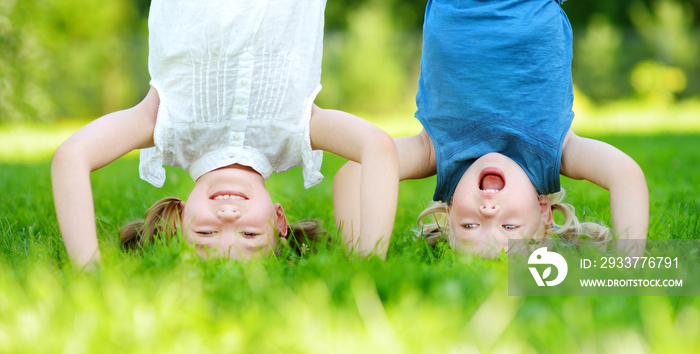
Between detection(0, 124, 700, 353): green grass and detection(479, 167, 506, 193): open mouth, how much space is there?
363mm

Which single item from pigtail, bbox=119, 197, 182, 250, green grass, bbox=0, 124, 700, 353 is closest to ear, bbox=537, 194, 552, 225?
green grass, bbox=0, 124, 700, 353

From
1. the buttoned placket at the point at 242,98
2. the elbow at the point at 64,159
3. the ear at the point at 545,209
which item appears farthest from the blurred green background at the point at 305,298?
the buttoned placket at the point at 242,98

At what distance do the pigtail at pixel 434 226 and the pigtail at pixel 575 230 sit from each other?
446 millimetres

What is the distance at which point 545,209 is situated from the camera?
298cm

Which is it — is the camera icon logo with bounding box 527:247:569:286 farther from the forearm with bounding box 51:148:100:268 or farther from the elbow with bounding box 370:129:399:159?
the forearm with bounding box 51:148:100:268

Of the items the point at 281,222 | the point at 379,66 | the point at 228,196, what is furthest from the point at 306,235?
the point at 379,66

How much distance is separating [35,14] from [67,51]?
530 centimetres

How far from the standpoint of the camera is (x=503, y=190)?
8.90 ft

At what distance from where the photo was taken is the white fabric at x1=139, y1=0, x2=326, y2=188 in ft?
8.82

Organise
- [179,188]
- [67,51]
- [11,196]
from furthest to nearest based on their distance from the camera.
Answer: [67,51] < [179,188] < [11,196]

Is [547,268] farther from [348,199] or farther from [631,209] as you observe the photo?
[348,199]

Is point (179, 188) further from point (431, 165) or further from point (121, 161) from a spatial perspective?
point (121, 161)

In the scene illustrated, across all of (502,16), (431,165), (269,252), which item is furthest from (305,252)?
(502,16)

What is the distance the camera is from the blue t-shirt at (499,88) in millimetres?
2951
